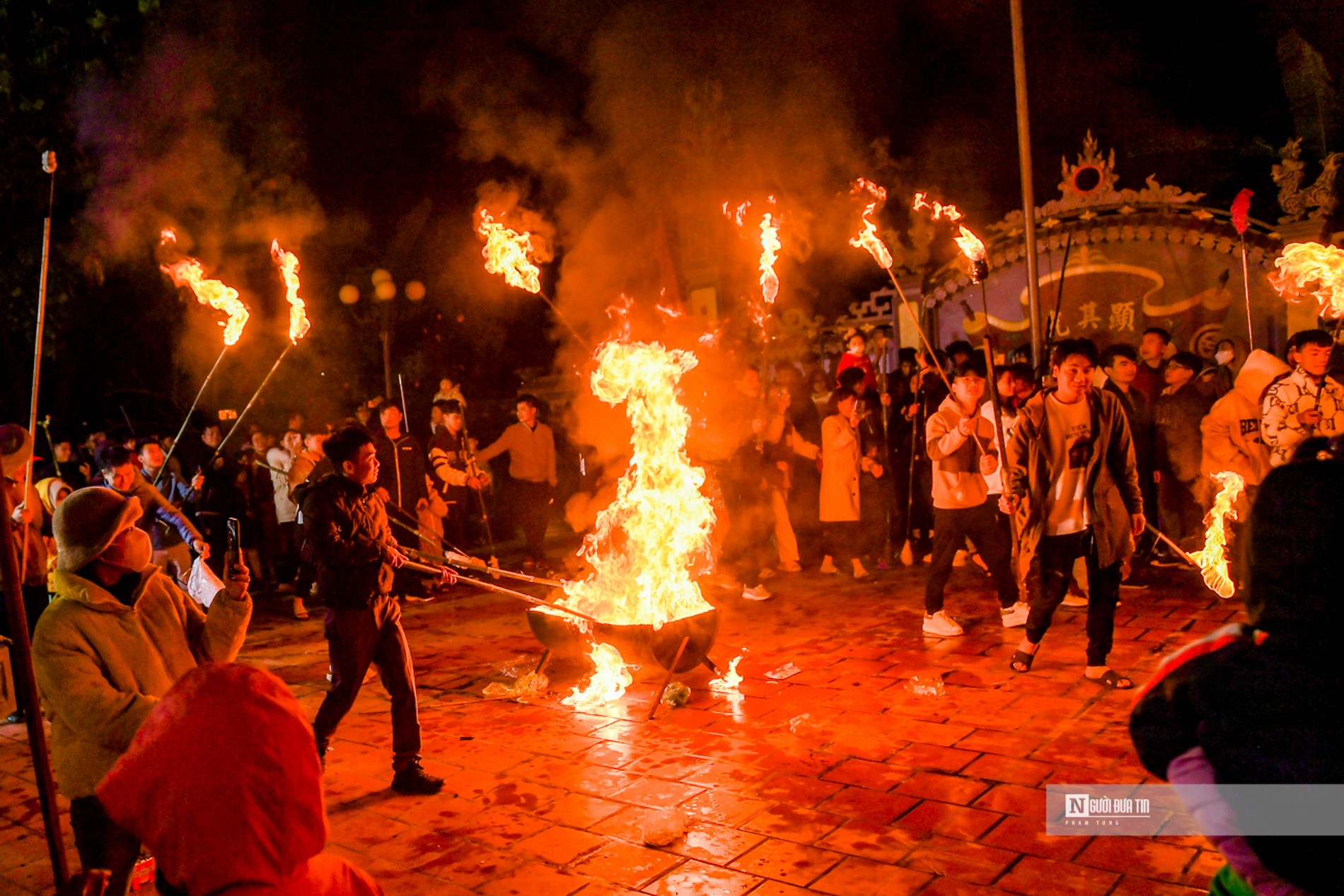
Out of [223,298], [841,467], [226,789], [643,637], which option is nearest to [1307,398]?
[841,467]

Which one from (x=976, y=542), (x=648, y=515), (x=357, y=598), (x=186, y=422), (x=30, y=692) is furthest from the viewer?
(x=976, y=542)

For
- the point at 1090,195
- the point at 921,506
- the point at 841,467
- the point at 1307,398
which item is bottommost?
the point at 921,506

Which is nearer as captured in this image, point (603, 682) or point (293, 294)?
point (603, 682)

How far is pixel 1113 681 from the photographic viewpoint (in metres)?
5.75

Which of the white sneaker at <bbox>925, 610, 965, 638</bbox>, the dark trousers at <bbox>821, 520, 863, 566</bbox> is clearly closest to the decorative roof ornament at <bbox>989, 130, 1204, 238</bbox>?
the dark trousers at <bbox>821, 520, 863, 566</bbox>

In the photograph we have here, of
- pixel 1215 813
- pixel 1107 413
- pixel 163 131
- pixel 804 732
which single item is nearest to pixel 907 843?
pixel 804 732

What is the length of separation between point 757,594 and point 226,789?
774 centimetres

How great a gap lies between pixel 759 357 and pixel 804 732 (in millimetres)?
11421

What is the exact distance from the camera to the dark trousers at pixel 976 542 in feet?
24.0

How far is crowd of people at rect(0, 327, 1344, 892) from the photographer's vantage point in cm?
302

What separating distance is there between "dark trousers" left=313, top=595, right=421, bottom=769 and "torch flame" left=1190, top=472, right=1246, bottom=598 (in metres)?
5.40

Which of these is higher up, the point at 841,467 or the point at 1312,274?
the point at 1312,274

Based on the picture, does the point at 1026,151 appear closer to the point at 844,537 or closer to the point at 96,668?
the point at 844,537

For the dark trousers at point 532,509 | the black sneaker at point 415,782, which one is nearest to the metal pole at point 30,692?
the black sneaker at point 415,782
